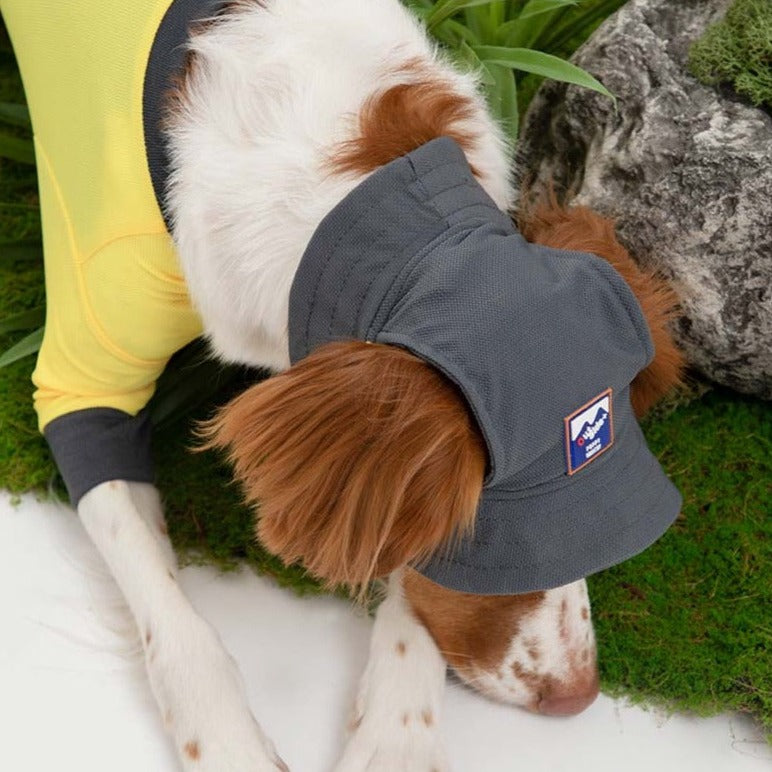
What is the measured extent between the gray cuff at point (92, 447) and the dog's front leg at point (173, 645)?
2 cm

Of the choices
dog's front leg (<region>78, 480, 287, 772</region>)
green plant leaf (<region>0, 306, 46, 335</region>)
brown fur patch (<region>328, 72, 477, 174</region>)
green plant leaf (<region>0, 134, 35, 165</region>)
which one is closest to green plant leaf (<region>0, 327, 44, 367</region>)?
green plant leaf (<region>0, 306, 46, 335</region>)

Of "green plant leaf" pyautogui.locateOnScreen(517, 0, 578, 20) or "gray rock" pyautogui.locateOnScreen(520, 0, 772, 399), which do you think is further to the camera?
"green plant leaf" pyautogui.locateOnScreen(517, 0, 578, 20)

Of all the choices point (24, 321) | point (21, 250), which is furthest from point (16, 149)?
point (24, 321)

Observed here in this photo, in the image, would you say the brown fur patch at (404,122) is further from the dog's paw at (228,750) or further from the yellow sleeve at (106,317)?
the dog's paw at (228,750)

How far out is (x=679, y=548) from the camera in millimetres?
2047

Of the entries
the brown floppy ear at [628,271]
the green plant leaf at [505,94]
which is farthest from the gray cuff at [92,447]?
the green plant leaf at [505,94]

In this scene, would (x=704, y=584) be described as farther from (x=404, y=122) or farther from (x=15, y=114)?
(x=15, y=114)

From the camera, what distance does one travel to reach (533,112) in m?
2.27

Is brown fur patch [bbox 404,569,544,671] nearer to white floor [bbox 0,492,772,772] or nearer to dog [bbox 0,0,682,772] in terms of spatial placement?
dog [bbox 0,0,682,772]

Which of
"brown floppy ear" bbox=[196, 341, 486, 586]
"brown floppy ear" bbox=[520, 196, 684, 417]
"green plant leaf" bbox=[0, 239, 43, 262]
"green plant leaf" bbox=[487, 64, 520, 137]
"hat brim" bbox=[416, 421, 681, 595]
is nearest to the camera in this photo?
"brown floppy ear" bbox=[196, 341, 486, 586]

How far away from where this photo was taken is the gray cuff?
72.7 inches

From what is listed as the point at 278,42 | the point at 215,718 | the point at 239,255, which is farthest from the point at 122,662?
the point at 278,42

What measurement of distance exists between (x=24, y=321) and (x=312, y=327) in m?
1.13

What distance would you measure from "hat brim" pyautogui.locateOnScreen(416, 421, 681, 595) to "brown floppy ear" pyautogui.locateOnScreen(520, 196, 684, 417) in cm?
16
